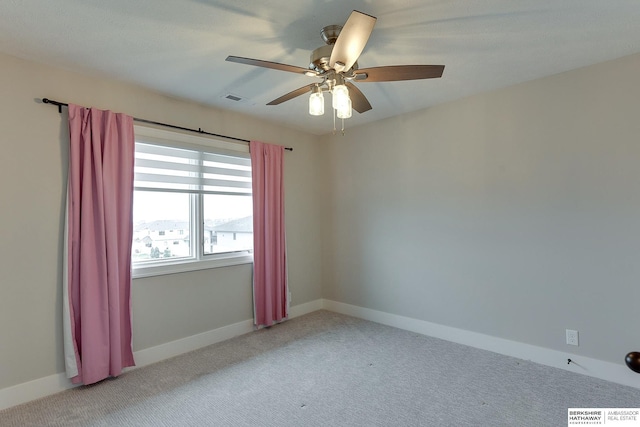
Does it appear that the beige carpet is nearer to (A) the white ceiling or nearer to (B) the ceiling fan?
(B) the ceiling fan

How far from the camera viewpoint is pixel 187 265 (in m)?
3.22

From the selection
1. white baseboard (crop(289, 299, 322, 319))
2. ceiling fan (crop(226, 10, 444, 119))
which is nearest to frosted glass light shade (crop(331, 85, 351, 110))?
ceiling fan (crop(226, 10, 444, 119))

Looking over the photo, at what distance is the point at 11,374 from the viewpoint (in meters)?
2.29

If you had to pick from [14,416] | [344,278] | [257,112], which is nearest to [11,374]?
[14,416]

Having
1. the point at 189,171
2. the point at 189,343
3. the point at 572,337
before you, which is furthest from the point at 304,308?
the point at 572,337

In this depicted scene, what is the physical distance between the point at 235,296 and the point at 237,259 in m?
0.40

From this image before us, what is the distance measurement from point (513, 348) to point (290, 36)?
3124 mm

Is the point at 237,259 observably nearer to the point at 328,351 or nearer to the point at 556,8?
the point at 328,351

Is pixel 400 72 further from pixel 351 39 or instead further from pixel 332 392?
pixel 332 392

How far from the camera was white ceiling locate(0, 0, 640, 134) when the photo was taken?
1.83m

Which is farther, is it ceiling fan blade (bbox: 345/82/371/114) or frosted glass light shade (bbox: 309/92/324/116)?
ceiling fan blade (bbox: 345/82/371/114)

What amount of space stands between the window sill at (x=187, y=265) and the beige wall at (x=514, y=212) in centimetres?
148

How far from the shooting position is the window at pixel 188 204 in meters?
2.99

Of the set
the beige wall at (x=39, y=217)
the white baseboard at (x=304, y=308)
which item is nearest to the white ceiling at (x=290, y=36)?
the beige wall at (x=39, y=217)
